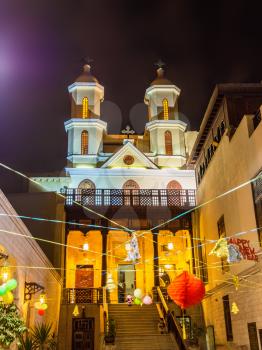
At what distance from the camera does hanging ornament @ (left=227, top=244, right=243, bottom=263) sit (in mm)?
13878

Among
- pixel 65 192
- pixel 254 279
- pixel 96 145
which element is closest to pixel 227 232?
pixel 254 279

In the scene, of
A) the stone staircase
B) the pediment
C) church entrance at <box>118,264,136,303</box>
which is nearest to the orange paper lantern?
the stone staircase

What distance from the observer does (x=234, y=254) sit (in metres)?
13.9

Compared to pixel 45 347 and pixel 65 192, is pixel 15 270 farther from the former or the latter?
pixel 65 192

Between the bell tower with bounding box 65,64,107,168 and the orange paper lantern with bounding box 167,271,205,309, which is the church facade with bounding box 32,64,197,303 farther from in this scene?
the orange paper lantern with bounding box 167,271,205,309

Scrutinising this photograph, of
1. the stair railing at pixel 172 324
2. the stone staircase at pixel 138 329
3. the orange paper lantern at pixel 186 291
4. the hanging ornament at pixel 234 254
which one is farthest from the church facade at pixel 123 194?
the orange paper lantern at pixel 186 291

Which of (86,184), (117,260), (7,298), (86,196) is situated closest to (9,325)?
(7,298)

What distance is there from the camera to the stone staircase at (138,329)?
58.3 ft

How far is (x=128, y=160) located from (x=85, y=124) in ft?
16.4

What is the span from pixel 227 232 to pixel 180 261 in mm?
9742

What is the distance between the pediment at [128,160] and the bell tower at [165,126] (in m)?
1.74

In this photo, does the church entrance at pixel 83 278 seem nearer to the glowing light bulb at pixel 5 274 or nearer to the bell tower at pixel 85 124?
the bell tower at pixel 85 124

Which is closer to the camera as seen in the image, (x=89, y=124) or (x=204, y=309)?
(x=204, y=309)

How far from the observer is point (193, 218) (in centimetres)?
2519
